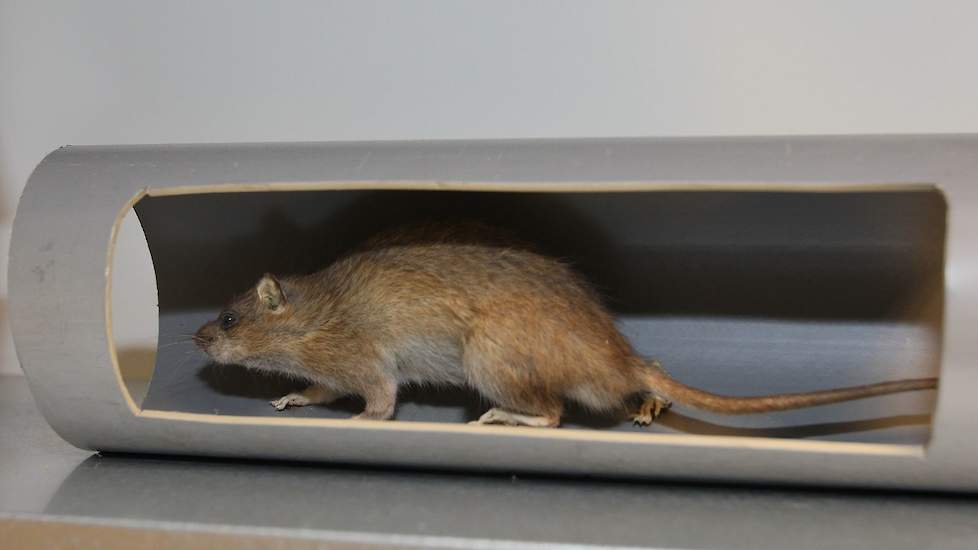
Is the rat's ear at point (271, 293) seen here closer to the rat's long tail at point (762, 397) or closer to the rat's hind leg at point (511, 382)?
the rat's hind leg at point (511, 382)

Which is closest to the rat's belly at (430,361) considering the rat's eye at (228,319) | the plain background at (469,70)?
the rat's eye at (228,319)

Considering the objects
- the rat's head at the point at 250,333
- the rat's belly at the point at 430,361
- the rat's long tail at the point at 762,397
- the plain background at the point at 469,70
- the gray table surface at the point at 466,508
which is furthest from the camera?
the plain background at the point at 469,70

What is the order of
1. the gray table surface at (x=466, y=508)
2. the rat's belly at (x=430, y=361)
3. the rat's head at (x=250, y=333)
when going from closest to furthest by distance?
the gray table surface at (x=466, y=508), the rat's belly at (x=430, y=361), the rat's head at (x=250, y=333)

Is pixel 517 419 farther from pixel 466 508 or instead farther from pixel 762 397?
pixel 762 397

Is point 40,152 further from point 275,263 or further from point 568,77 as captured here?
point 568,77

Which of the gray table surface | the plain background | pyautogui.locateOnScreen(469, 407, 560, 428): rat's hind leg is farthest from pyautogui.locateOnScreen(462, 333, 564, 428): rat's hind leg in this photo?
the plain background

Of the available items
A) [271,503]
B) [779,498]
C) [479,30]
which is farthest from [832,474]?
[479,30]

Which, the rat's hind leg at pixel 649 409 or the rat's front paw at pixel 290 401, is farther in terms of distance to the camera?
the rat's front paw at pixel 290 401

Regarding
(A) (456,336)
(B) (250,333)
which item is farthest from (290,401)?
(A) (456,336)

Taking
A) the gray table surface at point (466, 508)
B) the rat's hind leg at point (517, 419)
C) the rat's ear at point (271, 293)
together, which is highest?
the rat's ear at point (271, 293)
